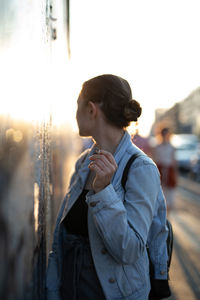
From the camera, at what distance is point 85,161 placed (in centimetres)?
178

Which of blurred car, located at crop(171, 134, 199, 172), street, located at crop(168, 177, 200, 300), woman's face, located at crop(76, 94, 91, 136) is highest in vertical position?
woman's face, located at crop(76, 94, 91, 136)

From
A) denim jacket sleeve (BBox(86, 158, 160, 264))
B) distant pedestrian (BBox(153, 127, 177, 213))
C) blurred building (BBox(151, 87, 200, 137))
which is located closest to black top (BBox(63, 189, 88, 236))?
denim jacket sleeve (BBox(86, 158, 160, 264))

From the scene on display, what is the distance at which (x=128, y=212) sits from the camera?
1351 mm

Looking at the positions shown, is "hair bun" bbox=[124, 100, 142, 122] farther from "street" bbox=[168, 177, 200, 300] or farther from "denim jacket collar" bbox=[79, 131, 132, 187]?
"street" bbox=[168, 177, 200, 300]

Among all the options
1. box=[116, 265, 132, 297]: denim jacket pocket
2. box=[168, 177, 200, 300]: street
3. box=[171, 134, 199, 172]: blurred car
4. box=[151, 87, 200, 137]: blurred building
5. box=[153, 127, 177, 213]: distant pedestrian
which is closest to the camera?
box=[116, 265, 132, 297]: denim jacket pocket

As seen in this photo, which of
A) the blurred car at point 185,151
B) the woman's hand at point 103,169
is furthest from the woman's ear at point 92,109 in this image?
the blurred car at point 185,151

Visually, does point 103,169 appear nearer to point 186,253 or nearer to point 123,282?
point 123,282

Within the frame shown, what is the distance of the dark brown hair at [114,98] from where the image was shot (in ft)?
5.08

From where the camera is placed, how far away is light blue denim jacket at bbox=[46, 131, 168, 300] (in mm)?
1293

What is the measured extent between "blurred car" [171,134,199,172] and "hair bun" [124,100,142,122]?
697 inches

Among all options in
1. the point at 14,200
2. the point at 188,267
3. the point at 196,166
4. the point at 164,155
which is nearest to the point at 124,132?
the point at 14,200

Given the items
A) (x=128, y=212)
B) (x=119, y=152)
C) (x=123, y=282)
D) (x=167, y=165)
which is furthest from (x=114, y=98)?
(x=167, y=165)

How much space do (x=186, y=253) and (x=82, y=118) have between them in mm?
3879

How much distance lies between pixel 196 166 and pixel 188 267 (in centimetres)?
1194
